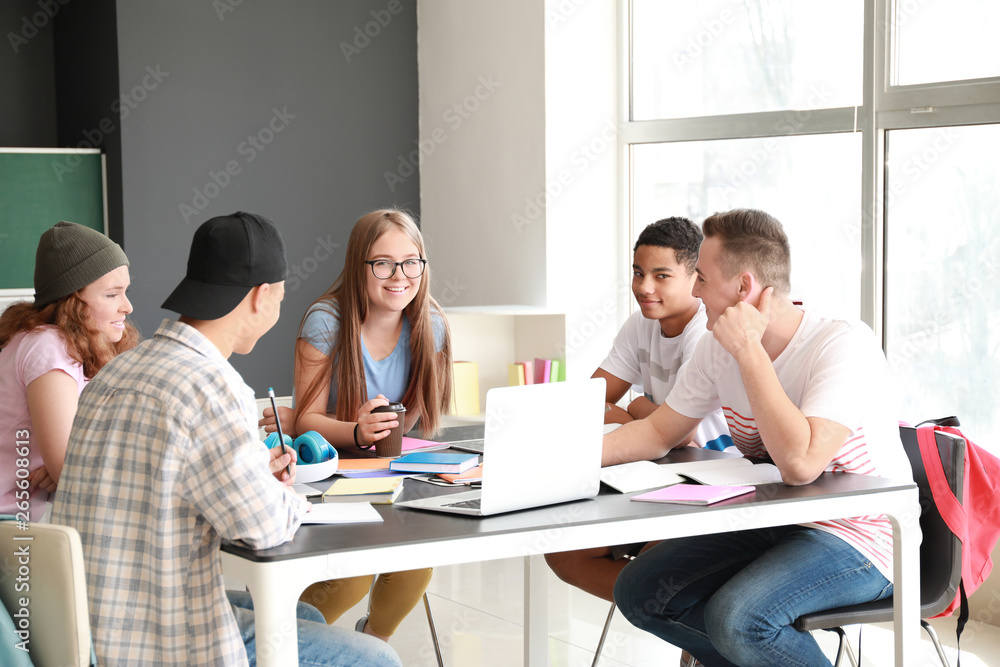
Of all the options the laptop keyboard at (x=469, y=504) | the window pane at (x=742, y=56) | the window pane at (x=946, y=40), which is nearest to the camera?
the laptop keyboard at (x=469, y=504)

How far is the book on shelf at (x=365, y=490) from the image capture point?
192cm

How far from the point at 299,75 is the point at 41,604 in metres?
3.96

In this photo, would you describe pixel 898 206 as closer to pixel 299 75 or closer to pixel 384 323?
pixel 384 323

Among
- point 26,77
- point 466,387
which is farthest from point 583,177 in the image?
point 26,77

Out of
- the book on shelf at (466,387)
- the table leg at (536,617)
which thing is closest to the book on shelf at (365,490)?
the table leg at (536,617)

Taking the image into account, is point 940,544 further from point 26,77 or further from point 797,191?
point 26,77

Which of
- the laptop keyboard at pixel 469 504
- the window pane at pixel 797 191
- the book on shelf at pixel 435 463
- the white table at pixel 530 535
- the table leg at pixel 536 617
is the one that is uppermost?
the window pane at pixel 797 191

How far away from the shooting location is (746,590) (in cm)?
206

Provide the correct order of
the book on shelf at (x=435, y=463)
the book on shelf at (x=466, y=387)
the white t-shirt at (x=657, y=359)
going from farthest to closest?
the book on shelf at (x=466, y=387)
the white t-shirt at (x=657, y=359)
the book on shelf at (x=435, y=463)

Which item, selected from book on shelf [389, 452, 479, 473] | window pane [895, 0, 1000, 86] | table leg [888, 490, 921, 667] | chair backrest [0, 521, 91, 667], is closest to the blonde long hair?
book on shelf [389, 452, 479, 473]

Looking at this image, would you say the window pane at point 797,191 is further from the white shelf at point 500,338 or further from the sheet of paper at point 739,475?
the sheet of paper at point 739,475

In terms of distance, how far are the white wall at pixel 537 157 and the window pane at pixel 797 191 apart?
38cm

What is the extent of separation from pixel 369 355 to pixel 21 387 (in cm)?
88

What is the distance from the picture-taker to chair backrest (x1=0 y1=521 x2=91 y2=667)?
1.54 m
